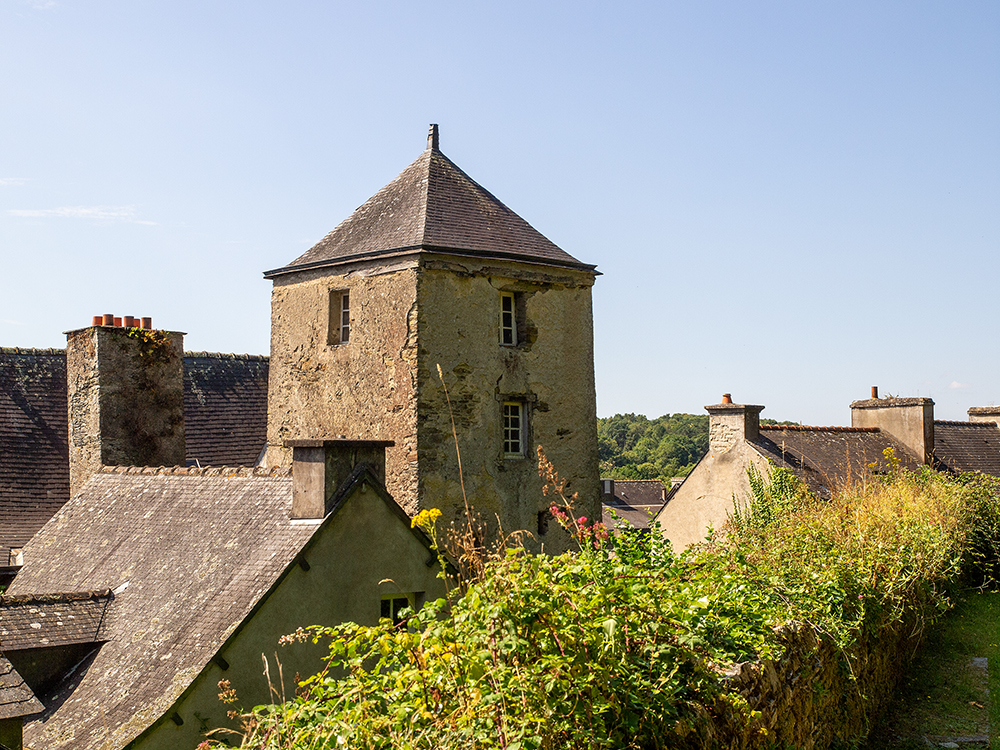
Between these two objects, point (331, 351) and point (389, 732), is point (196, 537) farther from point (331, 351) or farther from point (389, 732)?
point (389, 732)

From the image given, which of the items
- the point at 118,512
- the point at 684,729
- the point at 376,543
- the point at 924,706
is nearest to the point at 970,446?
the point at 924,706

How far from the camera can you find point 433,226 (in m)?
14.6

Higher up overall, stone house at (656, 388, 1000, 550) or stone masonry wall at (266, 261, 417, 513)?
stone masonry wall at (266, 261, 417, 513)

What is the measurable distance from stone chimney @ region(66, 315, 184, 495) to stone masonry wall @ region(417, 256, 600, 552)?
19.8ft

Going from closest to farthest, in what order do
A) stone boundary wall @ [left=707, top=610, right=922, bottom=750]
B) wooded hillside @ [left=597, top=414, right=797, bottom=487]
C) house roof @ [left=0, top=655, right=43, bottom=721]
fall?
1. stone boundary wall @ [left=707, top=610, right=922, bottom=750]
2. house roof @ [left=0, top=655, right=43, bottom=721]
3. wooded hillside @ [left=597, top=414, right=797, bottom=487]

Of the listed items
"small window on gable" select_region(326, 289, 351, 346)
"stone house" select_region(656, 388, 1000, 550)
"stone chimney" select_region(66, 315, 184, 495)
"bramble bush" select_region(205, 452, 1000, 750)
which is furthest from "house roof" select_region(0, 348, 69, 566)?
"bramble bush" select_region(205, 452, 1000, 750)

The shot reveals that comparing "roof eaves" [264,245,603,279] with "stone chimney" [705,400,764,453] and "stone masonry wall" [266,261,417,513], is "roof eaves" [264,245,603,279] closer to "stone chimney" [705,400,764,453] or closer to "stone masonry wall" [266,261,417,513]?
"stone masonry wall" [266,261,417,513]

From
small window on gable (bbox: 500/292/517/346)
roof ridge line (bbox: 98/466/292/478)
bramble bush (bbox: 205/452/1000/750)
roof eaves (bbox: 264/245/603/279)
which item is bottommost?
bramble bush (bbox: 205/452/1000/750)

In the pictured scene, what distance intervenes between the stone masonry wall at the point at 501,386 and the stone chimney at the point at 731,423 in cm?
593

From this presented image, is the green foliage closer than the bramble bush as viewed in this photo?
No

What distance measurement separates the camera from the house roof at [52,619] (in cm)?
942

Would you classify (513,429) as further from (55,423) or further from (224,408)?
(55,423)

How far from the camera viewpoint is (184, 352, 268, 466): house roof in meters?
21.8

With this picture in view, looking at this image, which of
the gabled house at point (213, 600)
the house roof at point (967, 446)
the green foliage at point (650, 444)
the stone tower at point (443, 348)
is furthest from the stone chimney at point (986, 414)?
the green foliage at point (650, 444)
